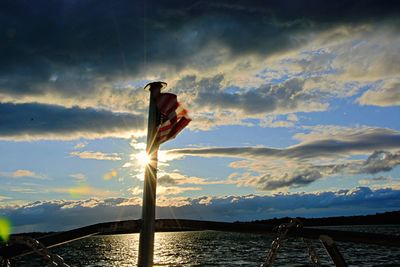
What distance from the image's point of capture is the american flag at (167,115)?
605cm

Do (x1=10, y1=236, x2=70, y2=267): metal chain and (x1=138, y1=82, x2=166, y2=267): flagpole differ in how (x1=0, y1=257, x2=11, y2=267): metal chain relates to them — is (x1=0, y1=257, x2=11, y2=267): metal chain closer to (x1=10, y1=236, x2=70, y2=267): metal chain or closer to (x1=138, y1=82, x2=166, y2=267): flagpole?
(x1=10, y1=236, x2=70, y2=267): metal chain

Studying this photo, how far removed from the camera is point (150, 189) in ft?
18.4

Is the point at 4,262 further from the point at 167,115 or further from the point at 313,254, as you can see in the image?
the point at 313,254

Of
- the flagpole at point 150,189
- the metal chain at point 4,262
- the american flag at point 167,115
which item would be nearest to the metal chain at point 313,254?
the flagpole at point 150,189

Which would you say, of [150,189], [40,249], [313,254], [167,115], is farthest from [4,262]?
[313,254]

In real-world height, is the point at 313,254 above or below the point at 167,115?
below

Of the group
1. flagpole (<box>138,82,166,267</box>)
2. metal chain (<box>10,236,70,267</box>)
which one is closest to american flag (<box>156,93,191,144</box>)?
flagpole (<box>138,82,166,267</box>)

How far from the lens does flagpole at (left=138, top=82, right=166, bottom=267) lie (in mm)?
5309

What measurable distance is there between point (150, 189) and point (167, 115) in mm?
1160

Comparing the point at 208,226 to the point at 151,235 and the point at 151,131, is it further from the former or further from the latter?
the point at 151,131

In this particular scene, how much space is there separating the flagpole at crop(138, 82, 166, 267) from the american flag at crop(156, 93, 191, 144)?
0.08 m

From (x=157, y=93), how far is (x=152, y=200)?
5.19 feet

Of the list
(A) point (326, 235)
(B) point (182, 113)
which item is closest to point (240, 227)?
(A) point (326, 235)

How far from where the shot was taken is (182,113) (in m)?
6.53
